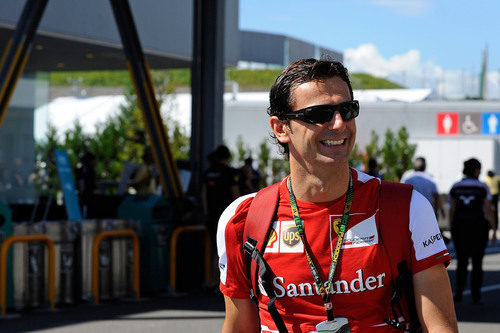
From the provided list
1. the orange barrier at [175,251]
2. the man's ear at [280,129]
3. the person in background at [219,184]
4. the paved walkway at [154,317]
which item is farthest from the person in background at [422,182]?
the man's ear at [280,129]

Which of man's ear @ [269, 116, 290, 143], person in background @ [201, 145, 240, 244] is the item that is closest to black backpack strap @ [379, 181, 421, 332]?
man's ear @ [269, 116, 290, 143]

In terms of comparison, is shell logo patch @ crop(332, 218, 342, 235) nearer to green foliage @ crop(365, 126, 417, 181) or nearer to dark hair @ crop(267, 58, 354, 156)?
dark hair @ crop(267, 58, 354, 156)

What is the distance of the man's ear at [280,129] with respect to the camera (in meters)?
2.93

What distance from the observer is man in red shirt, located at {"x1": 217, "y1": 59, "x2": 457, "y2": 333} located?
8.97 feet

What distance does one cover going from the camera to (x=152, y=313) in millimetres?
10961

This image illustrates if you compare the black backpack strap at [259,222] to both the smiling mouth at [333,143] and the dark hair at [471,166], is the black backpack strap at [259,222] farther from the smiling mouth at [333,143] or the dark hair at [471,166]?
the dark hair at [471,166]

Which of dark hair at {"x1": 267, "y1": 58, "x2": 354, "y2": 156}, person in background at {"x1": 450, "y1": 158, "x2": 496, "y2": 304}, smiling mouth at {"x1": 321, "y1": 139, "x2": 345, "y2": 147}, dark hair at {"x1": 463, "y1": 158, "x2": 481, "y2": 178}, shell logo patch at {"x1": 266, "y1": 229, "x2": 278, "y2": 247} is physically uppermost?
dark hair at {"x1": 267, "y1": 58, "x2": 354, "y2": 156}

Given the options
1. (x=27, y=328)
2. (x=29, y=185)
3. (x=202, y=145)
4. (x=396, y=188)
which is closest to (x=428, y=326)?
(x=396, y=188)

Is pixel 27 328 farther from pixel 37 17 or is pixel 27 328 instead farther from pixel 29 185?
A: pixel 29 185

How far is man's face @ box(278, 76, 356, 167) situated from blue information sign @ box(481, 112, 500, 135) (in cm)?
3988

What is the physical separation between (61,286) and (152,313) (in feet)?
4.08

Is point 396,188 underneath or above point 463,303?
above

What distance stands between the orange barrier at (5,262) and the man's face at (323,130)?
325 inches

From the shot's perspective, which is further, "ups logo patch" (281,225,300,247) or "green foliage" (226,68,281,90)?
"green foliage" (226,68,281,90)
